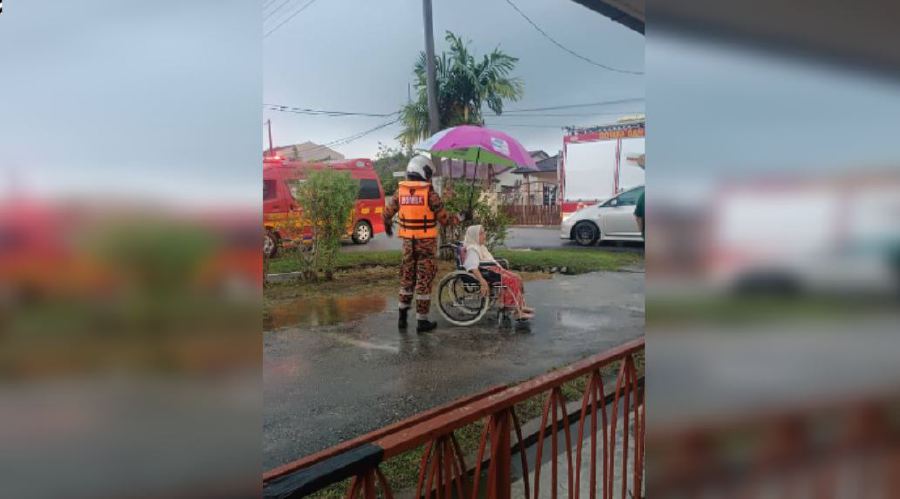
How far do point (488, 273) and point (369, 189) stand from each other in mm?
4219

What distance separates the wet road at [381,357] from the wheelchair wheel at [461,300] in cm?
13

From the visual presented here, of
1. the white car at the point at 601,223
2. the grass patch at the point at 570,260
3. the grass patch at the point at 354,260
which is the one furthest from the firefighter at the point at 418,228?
the white car at the point at 601,223

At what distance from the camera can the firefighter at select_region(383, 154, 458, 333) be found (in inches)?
188

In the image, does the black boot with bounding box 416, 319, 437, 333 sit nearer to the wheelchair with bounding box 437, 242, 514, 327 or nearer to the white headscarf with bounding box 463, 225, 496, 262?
the wheelchair with bounding box 437, 242, 514, 327

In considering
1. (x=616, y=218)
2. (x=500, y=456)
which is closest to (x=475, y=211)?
(x=616, y=218)

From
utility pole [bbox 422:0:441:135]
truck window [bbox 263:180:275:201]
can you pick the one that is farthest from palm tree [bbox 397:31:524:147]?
truck window [bbox 263:180:275:201]

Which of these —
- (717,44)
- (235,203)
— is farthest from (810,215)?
(235,203)

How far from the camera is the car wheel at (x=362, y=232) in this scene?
8984mm

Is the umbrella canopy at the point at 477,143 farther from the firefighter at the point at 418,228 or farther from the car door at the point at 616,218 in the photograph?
the car door at the point at 616,218

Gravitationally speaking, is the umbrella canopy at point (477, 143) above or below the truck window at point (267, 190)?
above

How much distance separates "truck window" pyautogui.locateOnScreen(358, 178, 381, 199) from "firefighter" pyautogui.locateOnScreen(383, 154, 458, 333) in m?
3.54

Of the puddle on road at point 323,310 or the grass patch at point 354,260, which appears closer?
the puddle on road at point 323,310

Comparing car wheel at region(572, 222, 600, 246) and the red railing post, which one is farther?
car wheel at region(572, 222, 600, 246)

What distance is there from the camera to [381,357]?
4.18 metres
